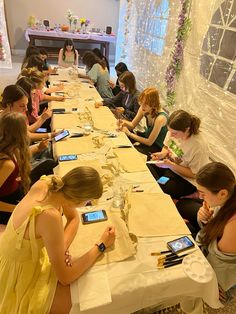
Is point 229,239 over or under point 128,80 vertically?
under

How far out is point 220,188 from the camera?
4.47 ft

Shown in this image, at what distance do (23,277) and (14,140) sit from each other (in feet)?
2.52

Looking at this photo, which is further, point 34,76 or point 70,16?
point 70,16

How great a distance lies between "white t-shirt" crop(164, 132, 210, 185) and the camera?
2.04 metres

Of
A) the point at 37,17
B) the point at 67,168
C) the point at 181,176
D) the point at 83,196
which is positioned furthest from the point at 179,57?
the point at 37,17

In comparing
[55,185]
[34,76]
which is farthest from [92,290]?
[34,76]

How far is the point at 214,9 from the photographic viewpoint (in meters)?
2.62

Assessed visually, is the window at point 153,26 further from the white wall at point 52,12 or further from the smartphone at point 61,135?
the white wall at point 52,12

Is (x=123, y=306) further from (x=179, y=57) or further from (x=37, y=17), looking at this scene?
(x=37, y=17)

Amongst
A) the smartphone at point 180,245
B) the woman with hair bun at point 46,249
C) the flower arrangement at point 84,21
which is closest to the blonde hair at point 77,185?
the woman with hair bun at point 46,249

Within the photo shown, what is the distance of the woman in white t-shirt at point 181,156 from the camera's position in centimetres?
199

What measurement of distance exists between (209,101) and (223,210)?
1.68m

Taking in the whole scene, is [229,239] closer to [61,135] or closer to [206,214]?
[206,214]

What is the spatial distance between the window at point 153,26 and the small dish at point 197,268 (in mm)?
3307
